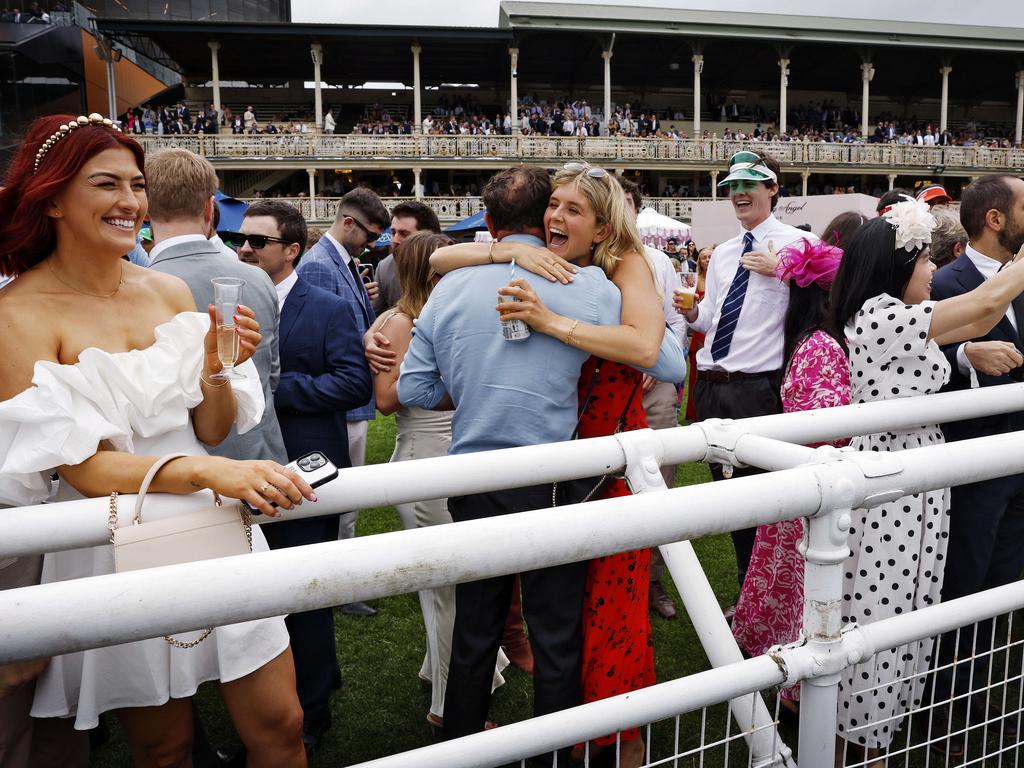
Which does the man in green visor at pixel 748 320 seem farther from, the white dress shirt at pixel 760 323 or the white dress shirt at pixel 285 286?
the white dress shirt at pixel 285 286

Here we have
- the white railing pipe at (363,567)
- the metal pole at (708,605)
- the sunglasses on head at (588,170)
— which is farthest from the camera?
the sunglasses on head at (588,170)

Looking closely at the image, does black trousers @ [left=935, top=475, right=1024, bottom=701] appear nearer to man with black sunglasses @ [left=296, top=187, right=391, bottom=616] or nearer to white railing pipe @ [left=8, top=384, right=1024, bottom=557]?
white railing pipe @ [left=8, top=384, right=1024, bottom=557]

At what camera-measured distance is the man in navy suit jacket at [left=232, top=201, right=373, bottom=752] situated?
2.61m

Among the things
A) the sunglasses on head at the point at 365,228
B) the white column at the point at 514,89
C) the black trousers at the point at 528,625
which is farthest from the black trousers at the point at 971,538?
the white column at the point at 514,89

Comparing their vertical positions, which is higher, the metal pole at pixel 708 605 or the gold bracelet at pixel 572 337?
the gold bracelet at pixel 572 337

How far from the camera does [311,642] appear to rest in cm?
259

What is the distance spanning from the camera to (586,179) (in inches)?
85.3

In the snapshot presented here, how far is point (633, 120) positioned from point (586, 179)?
2998cm

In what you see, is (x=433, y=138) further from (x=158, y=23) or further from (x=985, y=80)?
(x=985, y=80)

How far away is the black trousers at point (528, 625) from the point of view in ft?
6.52

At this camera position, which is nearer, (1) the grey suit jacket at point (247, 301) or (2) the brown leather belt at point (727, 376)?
(1) the grey suit jacket at point (247, 301)

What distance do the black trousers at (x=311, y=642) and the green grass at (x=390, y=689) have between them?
155 millimetres

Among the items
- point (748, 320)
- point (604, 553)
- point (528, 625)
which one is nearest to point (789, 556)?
point (528, 625)

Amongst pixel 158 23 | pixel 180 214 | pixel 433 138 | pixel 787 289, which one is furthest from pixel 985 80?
pixel 180 214
